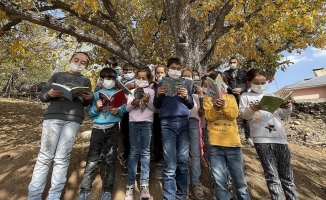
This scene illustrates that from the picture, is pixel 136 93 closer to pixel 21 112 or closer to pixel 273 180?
pixel 273 180

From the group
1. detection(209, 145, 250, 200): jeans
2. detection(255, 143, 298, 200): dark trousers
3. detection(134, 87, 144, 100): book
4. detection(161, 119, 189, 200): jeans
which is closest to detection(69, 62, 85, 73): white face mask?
detection(134, 87, 144, 100): book

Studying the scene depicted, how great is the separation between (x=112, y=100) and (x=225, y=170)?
75.2 inches

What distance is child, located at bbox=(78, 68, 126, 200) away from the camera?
9.55 feet

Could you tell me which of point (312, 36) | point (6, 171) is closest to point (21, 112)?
point (6, 171)

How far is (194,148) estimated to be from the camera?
3.25m

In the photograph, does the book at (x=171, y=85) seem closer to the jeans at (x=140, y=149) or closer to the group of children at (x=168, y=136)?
the group of children at (x=168, y=136)

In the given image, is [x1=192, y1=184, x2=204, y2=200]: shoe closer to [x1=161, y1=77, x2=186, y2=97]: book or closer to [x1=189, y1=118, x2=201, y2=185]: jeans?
[x1=189, y1=118, x2=201, y2=185]: jeans

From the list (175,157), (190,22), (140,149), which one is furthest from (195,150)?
(190,22)

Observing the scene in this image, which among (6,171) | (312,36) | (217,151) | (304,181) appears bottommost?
(304,181)

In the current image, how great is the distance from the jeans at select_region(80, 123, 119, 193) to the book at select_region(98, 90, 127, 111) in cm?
30

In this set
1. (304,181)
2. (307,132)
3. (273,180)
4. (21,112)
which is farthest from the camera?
(21,112)

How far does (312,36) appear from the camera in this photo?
8898mm

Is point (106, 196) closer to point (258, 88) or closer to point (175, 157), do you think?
point (175, 157)

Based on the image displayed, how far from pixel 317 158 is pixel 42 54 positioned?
9.34 m
